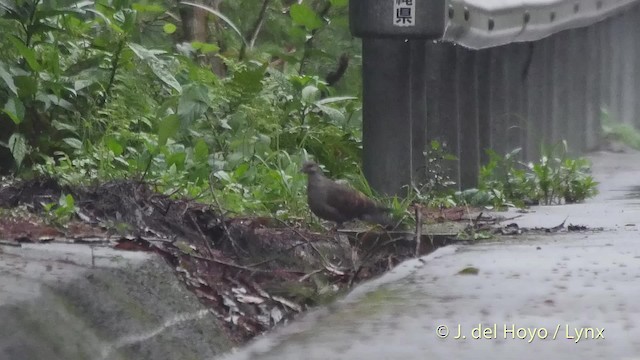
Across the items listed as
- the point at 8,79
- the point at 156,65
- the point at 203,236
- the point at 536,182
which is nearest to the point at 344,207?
the point at 203,236

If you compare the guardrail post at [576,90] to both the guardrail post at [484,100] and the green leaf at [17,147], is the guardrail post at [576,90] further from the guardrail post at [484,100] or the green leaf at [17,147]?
the green leaf at [17,147]

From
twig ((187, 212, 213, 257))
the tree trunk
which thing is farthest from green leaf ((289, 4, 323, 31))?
twig ((187, 212, 213, 257))

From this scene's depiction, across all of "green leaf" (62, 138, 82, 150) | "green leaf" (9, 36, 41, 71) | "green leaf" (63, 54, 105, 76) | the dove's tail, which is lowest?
the dove's tail

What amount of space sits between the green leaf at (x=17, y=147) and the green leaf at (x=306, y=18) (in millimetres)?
3788

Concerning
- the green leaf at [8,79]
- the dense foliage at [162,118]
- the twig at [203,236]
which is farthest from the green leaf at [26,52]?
the twig at [203,236]

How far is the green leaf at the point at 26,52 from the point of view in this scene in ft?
28.9

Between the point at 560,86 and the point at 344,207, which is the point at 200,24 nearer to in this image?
the point at 560,86

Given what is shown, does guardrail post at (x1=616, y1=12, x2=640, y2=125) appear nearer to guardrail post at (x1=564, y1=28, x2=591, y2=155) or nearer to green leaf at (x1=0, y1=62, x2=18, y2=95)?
guardrail post at (x1=564, y1=28, x2=591, y2=155)

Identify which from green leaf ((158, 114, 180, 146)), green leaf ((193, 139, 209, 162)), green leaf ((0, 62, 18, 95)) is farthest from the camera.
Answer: green leaf ((193, 139, 209, 162))

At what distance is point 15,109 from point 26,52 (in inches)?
20.0

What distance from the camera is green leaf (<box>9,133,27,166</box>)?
8.89 m

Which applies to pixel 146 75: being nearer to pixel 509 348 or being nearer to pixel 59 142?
pixel 59 142

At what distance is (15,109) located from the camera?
8516 millimetres

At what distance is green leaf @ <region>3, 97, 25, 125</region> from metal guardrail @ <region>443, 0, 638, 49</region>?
262 centimetres
